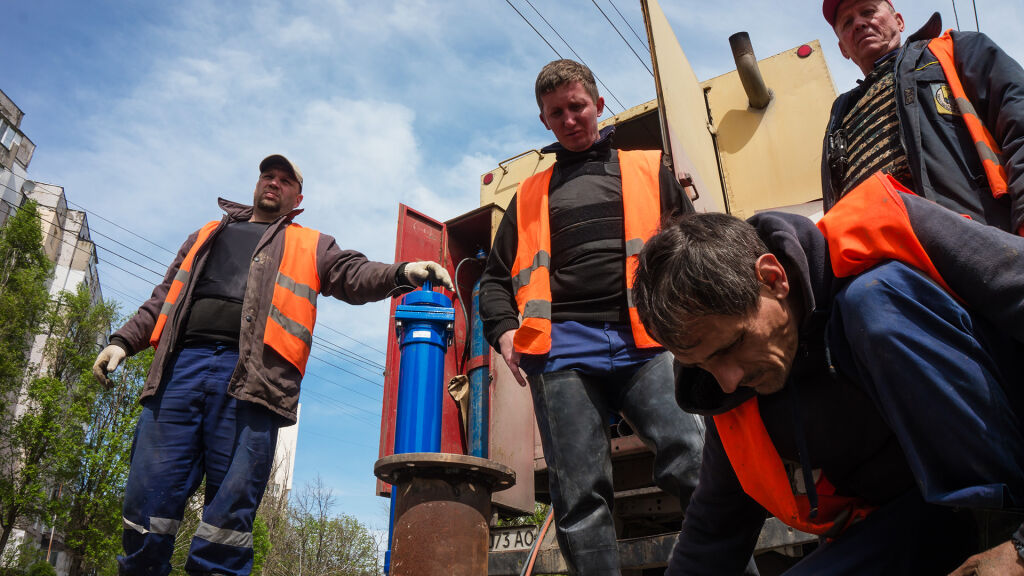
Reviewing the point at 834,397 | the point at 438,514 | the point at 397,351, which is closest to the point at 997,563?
the point at 834,397

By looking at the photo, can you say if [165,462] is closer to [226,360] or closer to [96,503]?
[226,360]

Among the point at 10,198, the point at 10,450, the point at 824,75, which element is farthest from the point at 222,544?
the point at 10,198

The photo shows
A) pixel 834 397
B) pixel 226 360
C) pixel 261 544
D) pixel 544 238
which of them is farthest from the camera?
pixel 261 544

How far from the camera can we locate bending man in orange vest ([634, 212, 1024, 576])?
1065mm

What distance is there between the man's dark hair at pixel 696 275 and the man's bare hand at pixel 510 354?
111cm

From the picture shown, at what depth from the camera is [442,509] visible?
2492mm

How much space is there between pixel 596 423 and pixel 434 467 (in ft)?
2.08

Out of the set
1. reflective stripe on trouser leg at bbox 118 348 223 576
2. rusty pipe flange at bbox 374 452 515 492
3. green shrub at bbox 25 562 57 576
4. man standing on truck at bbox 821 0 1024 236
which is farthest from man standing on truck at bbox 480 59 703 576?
green shrub at bbox 25 562 57 576

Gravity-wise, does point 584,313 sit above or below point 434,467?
above

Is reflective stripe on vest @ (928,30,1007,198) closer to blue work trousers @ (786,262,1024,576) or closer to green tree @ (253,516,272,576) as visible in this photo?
blue work trousers @ (786,262,1024,576)

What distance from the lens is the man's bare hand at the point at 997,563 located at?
98 cm

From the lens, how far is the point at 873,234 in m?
1.19

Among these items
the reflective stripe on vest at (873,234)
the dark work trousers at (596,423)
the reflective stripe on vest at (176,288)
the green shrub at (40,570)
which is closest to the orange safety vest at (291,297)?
the reflective stripe on vest at (176,288)

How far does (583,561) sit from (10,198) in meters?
35.6
